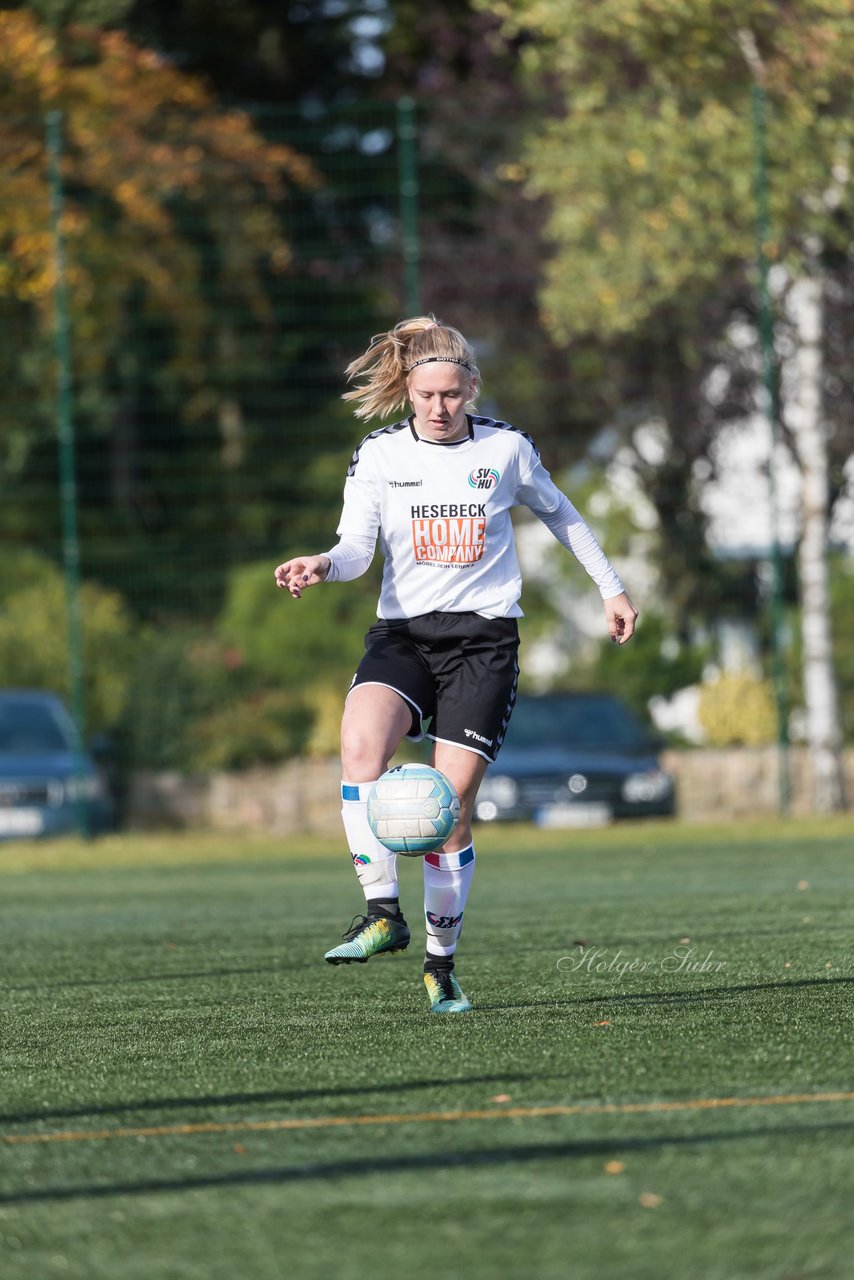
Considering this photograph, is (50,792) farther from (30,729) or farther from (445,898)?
(445,898)

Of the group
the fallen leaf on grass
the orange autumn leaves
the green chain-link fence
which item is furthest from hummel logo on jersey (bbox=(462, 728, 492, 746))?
the orange autumn leaves

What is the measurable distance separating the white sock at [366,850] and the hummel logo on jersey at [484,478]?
906mm

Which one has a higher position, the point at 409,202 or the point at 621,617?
the point at 409,202

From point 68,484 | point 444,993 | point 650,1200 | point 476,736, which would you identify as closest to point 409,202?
point 68,484

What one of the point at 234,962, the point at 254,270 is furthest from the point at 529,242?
the point at 234,962

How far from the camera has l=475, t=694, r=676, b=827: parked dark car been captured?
18.0 m

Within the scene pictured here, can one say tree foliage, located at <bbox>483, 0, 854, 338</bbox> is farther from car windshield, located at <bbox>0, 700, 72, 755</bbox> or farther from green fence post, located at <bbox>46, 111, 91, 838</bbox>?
car windshield, located at <bbox>0, 700, 72, 755</bbox>

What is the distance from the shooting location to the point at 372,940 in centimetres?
608

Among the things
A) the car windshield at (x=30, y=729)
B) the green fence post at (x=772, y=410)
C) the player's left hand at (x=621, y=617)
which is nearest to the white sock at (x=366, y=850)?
the player's left hand at (x=621, y=617)

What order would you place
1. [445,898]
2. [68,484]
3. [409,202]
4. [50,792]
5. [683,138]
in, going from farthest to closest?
[683,138] < [409,202] < [68,484] < [50,792] < [445,898]

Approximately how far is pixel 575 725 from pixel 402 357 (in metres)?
12.6

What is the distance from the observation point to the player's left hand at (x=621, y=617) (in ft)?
21.2

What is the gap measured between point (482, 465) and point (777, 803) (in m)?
12.9

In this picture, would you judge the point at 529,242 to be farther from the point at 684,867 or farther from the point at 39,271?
the point at 684,867
